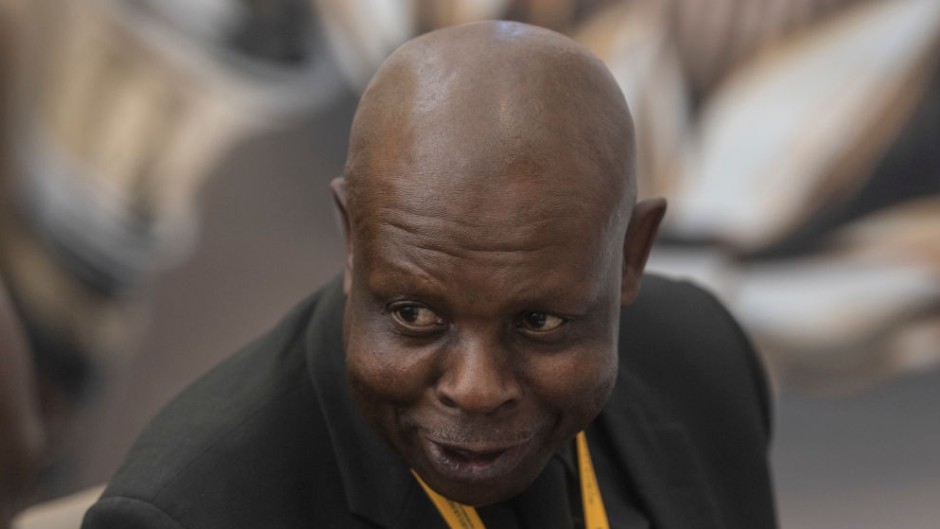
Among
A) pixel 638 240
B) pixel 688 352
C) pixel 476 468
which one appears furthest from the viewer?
pixel 688 352

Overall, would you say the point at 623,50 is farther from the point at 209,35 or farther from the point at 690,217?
the point at 209,35

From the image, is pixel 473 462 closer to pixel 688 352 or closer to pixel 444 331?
pixel 444 331

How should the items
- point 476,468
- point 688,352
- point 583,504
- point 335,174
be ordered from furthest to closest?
point 335,174, point 688,352, point 583,504, point 476,468

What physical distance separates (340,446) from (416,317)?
0.27m

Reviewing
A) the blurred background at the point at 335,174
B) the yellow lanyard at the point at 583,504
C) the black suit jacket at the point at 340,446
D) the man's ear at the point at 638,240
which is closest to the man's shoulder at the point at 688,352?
the black suit jacket at the point at 340,446

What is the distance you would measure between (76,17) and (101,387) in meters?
0.86

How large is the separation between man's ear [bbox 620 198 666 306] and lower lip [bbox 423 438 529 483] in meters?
0.24

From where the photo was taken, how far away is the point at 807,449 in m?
3.02

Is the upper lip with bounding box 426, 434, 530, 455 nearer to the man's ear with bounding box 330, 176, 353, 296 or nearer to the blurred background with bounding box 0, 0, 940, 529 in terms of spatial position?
the man's ear with bounding box 330, 176, 353, 296

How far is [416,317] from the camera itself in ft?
4.11

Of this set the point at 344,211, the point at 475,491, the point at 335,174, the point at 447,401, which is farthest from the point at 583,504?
the point at 335,174

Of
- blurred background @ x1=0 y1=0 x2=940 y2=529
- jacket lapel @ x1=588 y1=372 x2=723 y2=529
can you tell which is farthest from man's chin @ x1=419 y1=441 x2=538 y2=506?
blurred background @ x1=0 y1=0 x2=940 y2=529

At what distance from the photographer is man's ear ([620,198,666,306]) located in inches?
55.2

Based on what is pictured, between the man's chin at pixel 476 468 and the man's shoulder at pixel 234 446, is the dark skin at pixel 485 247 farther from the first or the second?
the man's shoulder at pixel 234 446
